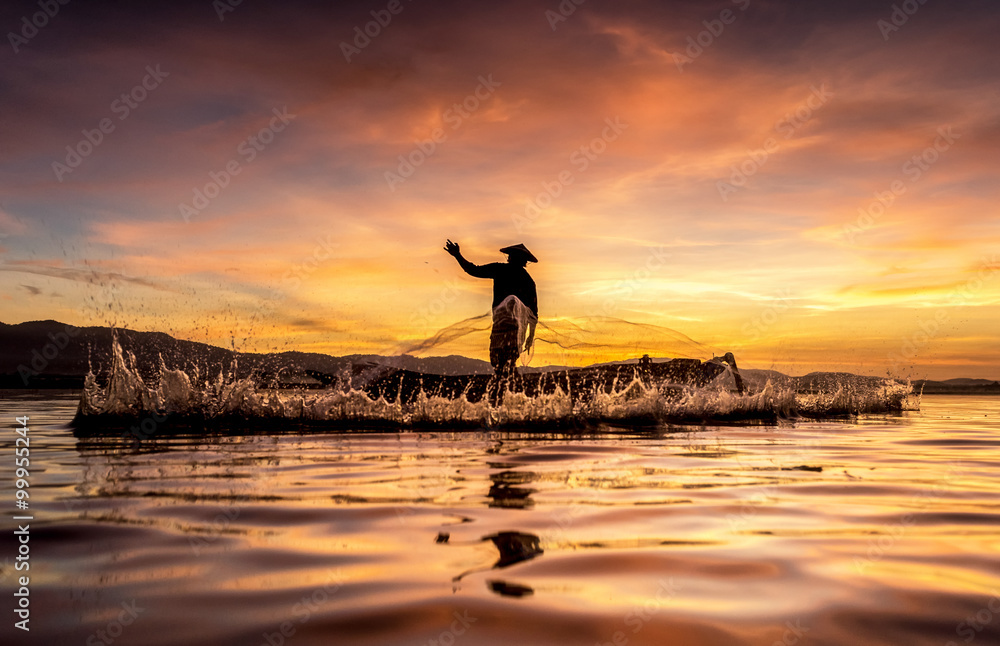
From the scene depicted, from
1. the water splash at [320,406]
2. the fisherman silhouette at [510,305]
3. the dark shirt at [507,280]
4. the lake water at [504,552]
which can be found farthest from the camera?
the dark shirt at [507,280]

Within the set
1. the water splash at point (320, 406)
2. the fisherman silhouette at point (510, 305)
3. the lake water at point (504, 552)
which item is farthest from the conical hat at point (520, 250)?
the lake water at point (504, 552)

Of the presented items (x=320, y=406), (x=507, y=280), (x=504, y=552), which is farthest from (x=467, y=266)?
(x=504, y=552)

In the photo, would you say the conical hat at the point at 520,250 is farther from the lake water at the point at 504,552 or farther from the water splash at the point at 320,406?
the lake water at the point at 504,552

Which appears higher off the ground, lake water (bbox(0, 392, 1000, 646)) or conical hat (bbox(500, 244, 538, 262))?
conical hat (bbox(500, 244, 538, 262))

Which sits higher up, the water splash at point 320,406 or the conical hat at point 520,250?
the conical hat at point 520,250

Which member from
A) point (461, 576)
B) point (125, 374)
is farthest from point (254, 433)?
point (461, 576)

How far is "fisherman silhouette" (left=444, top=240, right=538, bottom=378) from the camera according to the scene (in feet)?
52.0

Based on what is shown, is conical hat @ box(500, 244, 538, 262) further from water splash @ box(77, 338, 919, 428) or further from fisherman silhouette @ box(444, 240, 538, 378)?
water splash @ box(77, 338, 919, 428)

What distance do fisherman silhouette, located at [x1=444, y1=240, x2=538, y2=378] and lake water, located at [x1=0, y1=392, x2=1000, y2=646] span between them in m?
7.67

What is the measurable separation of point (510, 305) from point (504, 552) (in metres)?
11.9

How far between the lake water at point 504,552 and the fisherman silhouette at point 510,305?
7672 millimetres

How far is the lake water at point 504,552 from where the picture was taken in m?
2.93

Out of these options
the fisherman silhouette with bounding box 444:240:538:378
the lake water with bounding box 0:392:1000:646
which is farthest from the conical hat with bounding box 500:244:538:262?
the lake water with bounding box 0:392:1000:646

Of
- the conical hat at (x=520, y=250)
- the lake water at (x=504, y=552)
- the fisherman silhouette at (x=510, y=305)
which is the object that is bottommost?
the lake water at (x=504, y=552)
